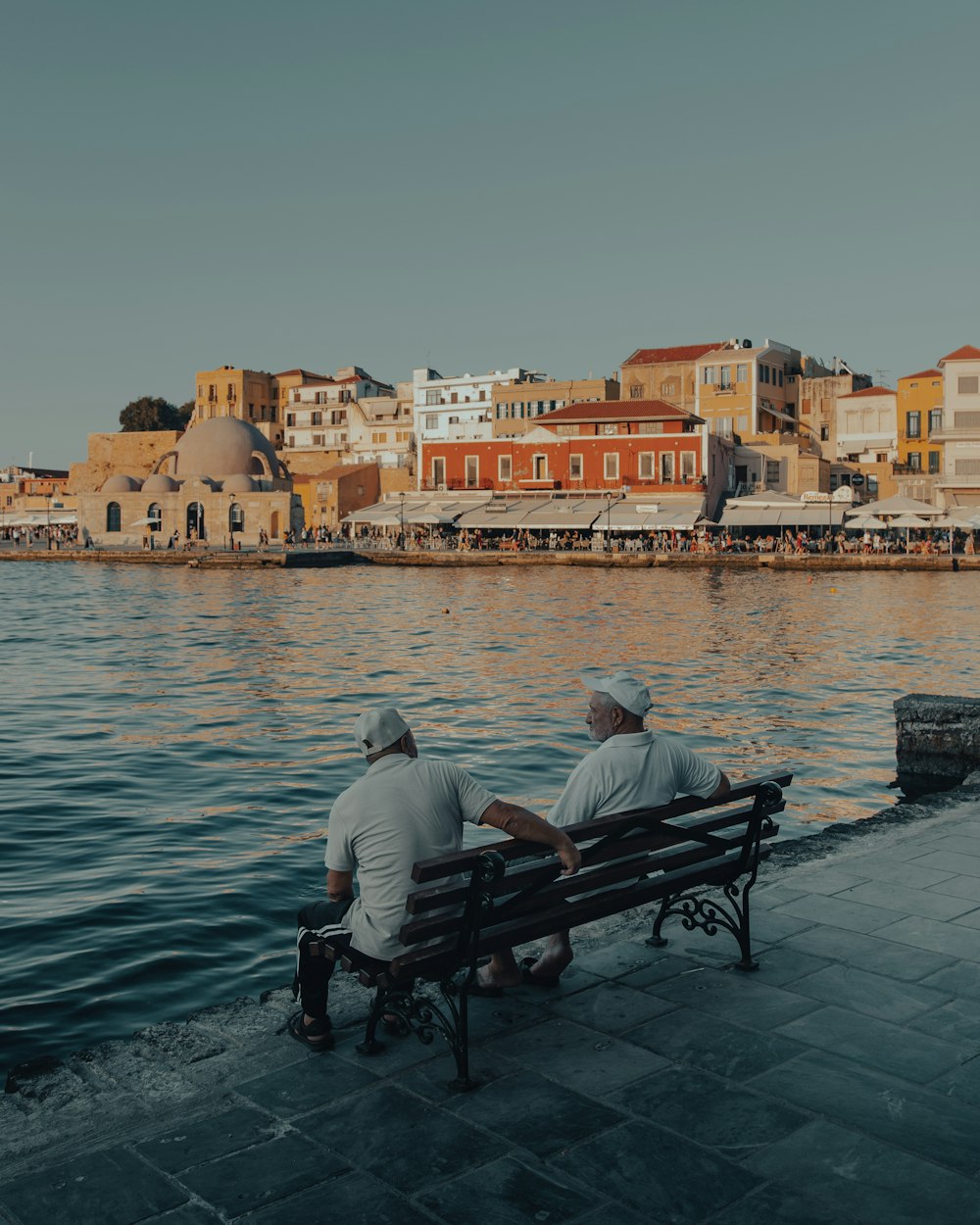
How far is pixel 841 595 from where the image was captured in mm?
36875

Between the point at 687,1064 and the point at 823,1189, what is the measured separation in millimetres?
832


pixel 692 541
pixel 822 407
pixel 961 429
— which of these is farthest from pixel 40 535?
pixel 961 429

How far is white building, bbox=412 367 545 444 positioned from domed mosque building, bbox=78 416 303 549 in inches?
440

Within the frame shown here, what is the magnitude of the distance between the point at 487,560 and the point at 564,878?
52275 mm

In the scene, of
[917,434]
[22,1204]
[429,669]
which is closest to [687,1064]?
[22,1204]

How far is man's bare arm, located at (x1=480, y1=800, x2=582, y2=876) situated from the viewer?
165 inches

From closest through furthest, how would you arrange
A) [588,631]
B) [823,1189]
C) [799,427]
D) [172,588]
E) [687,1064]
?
[823,1189] → [687,1064] → [588,631] → [172,588] → [799,427]

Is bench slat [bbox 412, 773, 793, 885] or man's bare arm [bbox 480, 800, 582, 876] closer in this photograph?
bench slat [bbox 412, 773, 793, 885]

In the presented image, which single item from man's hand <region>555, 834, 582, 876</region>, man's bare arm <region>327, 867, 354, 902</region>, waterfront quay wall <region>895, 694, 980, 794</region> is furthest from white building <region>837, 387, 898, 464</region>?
man's bare arm <region>327, 867, 354, 902</region>

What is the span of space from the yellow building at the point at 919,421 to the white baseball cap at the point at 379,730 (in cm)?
6300

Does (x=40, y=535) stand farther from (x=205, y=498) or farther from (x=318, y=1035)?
(x=318, y=1035)

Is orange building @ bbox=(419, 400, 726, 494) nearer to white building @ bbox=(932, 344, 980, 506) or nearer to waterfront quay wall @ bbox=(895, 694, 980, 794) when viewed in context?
white building @ bbox=(932, 344, 980, 506)

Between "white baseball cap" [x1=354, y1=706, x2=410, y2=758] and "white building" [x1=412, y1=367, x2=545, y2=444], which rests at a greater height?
"white building" [x1=412, y1=367, x2=545, y2=444]

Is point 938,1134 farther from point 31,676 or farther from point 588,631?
point 588,631
